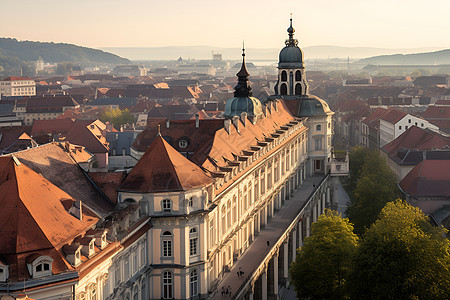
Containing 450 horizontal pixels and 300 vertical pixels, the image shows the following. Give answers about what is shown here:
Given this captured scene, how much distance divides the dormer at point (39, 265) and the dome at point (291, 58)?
8987 centimetres

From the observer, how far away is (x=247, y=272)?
72.7 m

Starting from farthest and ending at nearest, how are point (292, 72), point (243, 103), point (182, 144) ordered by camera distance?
point (292, 72) → point (243, 103) → point (182, 144)

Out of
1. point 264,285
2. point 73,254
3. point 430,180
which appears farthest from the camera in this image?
point 430,180

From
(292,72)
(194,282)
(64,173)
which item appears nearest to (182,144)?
(194,282)

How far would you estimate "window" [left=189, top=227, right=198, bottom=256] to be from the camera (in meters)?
63.4

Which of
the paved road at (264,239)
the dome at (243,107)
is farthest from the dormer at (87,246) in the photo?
the dome at (243,107)

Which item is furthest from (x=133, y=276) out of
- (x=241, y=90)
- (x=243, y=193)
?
(x=241, y=90)

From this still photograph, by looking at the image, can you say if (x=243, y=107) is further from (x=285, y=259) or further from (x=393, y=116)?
(x=393, y=116)

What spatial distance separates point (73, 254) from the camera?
47281 millimetres

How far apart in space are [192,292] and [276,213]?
35987 mm

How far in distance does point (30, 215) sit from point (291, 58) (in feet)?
289

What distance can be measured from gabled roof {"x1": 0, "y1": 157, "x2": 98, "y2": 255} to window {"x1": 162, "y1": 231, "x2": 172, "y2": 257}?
9278 mm

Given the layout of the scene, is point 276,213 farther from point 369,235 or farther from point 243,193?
point 369,235

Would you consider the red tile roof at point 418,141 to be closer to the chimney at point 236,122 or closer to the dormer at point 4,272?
the chimney at point 236,122
